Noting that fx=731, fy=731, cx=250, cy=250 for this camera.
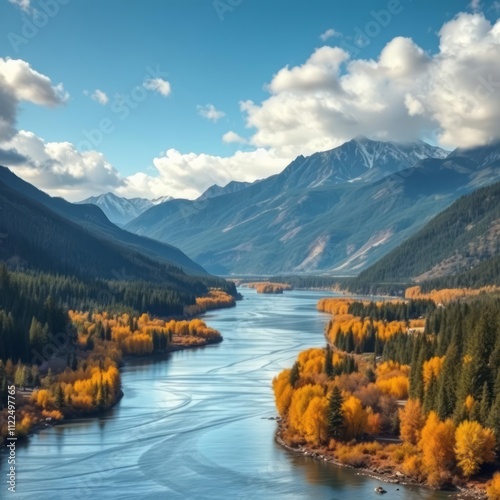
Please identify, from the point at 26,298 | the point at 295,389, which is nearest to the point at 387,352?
the point at 295,389

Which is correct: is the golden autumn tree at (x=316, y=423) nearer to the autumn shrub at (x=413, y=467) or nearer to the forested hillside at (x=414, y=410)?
the forested hillside at (x=414, y=410)

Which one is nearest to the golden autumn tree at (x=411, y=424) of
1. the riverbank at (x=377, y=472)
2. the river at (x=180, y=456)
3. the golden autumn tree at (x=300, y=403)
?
the riverbank at (x=377, y=472)

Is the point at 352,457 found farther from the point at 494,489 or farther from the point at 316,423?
the point at 494,489

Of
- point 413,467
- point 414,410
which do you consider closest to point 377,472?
point 413,467

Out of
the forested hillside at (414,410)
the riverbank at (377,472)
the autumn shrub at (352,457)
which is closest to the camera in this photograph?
the riverbank at (377,472)

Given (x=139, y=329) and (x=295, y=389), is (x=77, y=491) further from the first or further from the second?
(x=139, y=329)

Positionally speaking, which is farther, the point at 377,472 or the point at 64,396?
the point at 64,396

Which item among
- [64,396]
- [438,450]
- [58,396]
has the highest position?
[58,396]
